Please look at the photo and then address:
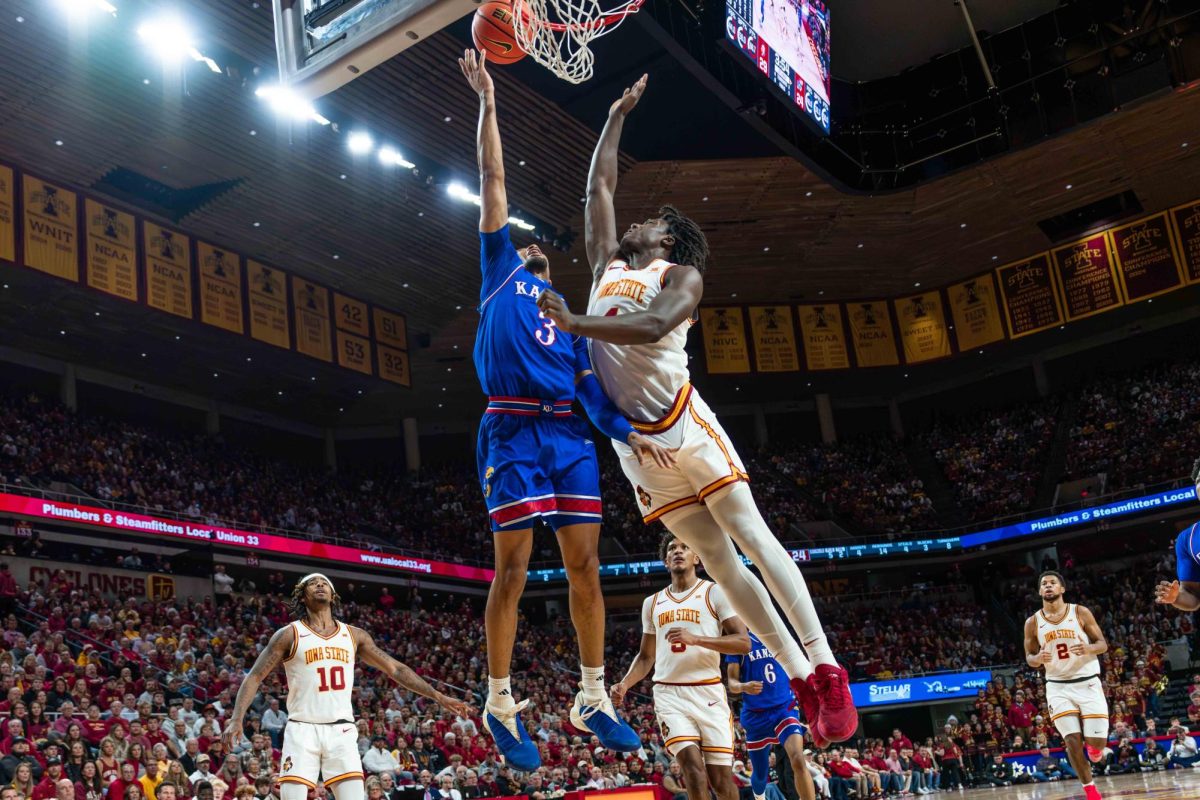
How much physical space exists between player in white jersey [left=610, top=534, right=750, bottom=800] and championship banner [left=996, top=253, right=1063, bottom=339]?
25954mm

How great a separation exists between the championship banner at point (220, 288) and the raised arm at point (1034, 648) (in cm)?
1849

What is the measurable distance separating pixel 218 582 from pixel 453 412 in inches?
536

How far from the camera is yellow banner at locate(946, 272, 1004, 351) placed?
33125 mm

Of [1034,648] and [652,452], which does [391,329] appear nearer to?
[1034,648]

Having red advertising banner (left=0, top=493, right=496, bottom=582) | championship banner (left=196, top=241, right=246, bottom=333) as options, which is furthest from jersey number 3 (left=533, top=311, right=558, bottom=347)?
red advertising banner (left=0, top=493, right=496, bottom=582)

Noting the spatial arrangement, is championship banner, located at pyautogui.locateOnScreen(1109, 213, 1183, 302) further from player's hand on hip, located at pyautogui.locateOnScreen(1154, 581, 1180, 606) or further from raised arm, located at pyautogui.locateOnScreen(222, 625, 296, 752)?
raised arm, located at pyautogui.locateOnScreen(222, 625, 296, 752)

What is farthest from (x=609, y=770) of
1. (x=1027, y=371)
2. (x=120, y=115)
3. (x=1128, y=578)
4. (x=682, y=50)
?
(x=1027, y=371)

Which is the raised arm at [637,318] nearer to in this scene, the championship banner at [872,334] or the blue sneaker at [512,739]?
the blue sneaker at [512,739]

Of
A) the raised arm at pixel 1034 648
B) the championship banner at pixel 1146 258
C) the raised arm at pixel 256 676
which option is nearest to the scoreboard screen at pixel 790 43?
the raised arm at pixel 1034 648

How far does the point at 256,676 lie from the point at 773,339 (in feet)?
88.4

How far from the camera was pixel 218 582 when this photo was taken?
89.5 ft

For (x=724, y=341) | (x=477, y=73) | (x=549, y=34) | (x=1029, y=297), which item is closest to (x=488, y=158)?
(x=477, y=73)

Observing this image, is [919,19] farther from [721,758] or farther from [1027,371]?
[721,758]

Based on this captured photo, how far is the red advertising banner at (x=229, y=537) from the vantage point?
22922mm
